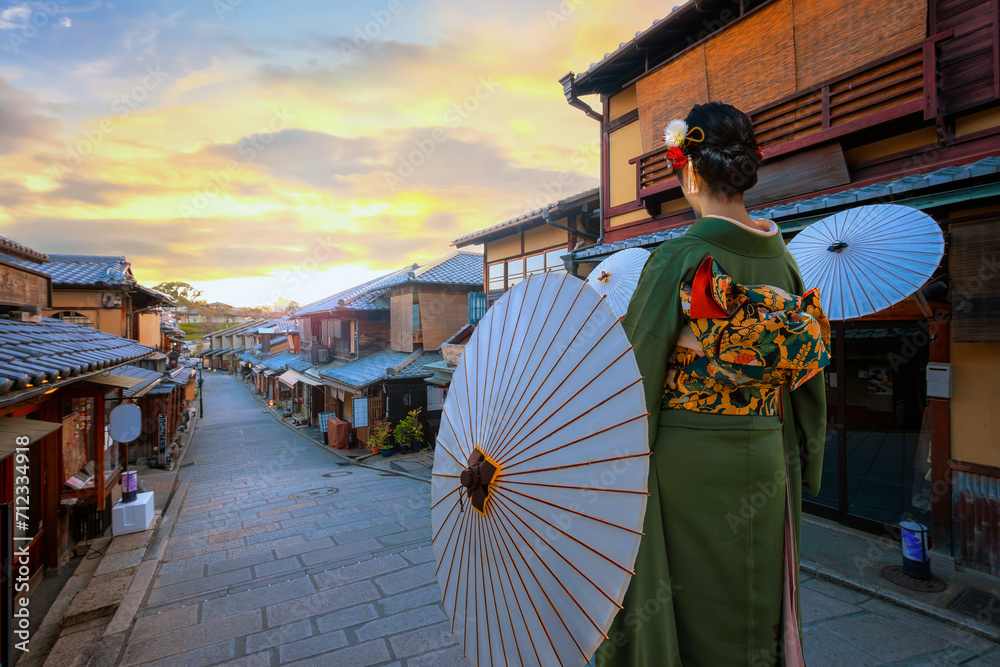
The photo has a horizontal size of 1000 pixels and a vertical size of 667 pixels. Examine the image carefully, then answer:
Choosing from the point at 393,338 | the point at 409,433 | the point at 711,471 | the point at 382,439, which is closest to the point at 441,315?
the point at 393,338

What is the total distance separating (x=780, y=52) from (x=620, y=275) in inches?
266

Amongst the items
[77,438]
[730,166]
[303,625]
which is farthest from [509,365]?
[77,438]

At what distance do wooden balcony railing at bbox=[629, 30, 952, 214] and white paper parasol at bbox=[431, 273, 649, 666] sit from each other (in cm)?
→ 681

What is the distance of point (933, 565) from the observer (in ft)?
19.2

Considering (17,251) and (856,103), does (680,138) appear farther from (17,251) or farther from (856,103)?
(17,251)

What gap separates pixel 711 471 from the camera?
185 cm

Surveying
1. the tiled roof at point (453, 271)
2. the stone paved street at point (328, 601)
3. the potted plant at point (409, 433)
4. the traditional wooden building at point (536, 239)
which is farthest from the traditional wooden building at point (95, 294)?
the traditional wooden building at point (536, 239)

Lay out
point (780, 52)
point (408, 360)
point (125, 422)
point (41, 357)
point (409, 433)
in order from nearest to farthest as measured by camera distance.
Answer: point (41, 357) → point (780, 52) → point (125, 422) → point (409, 433) → point (408, 360)

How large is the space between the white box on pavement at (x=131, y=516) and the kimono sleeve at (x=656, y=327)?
11300mm

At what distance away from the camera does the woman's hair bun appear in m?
2.05

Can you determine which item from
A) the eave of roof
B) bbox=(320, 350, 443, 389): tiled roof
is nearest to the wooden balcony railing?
the eave of roof

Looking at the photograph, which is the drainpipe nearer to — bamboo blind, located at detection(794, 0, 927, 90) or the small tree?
bamboo blind, located at detection(794, 0, 927, 90)

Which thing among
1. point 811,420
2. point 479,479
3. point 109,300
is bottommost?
point 479,479

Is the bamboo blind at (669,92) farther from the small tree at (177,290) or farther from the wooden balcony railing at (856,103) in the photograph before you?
the small tree at (177,290)
